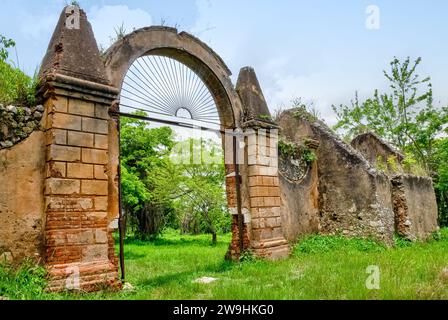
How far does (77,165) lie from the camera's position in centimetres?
545

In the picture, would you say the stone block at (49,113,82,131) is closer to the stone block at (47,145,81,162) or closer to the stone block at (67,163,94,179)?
the stone block at (47,145,81,162)

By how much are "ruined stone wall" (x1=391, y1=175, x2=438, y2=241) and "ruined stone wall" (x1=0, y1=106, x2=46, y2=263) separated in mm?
9843

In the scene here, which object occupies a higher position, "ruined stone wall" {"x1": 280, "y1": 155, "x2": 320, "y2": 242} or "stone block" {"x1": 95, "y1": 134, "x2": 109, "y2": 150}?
"stone block" {"x1": 95, "y1": 134, "x2": 109, "y2": 150}

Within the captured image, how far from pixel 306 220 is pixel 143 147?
11.8m

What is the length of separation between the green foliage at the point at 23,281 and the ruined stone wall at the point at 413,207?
386 inches

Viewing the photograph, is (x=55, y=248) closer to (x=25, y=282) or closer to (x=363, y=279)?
(x=25, y=282)

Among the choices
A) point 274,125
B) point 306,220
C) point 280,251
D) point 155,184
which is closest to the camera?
point 280,251

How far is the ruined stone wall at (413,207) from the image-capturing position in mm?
11008

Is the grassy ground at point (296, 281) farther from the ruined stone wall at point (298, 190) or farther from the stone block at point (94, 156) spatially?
the stone block at point (94, 156)

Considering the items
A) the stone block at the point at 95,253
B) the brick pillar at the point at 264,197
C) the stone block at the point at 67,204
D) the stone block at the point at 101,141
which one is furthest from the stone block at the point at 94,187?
the brick pillar at the point at 264,197

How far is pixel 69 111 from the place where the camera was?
5500 millimetres

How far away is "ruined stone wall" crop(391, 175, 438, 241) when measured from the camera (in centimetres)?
1101

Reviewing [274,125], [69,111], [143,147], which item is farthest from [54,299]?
[143,147]

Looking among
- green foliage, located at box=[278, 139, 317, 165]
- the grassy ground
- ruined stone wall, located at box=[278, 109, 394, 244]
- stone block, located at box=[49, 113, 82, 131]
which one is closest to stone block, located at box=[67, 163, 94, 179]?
stone block, located at box=[49, 113, 82, 131]
